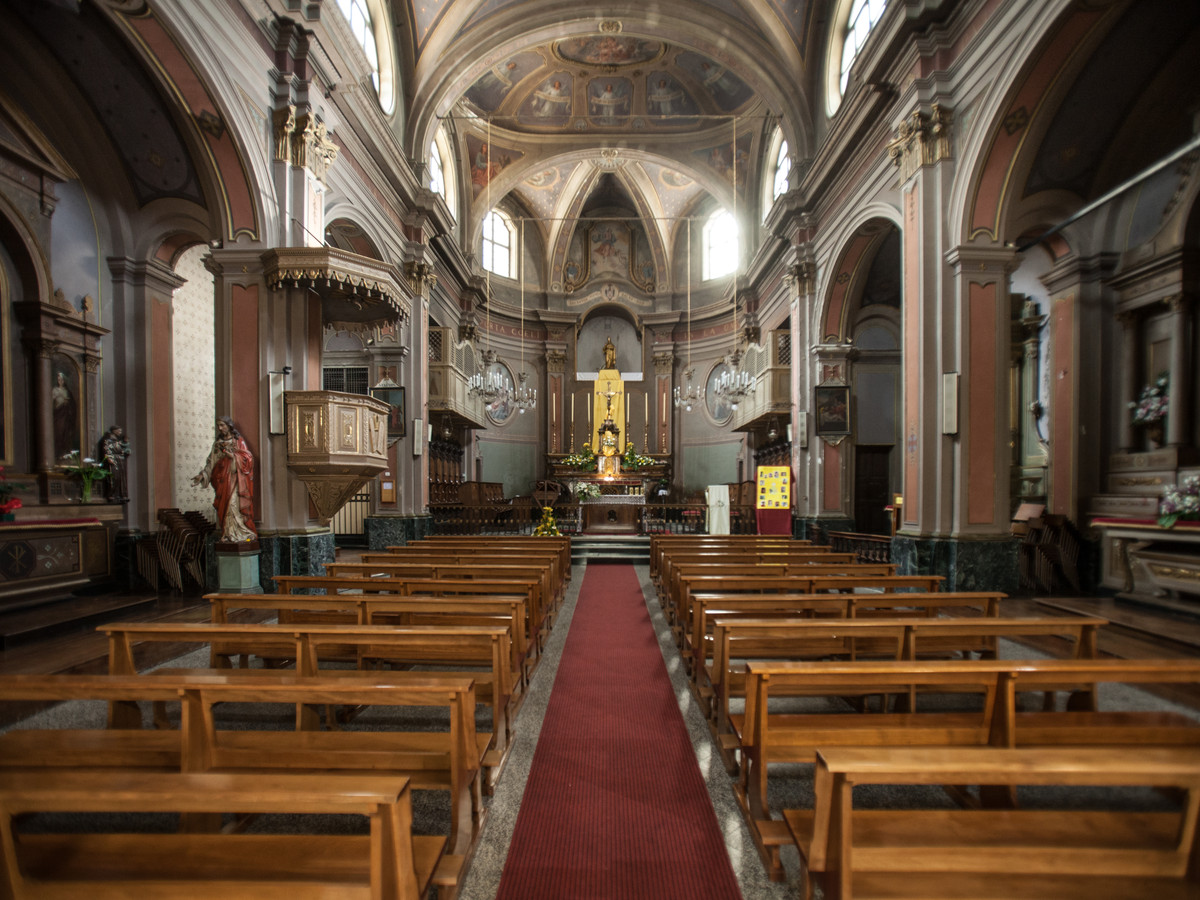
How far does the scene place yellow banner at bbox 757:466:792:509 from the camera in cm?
1102

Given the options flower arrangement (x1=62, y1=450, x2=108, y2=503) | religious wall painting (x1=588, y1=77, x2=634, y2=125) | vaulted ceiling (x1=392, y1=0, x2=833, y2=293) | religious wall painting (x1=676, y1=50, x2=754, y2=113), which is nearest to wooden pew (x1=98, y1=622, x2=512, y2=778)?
flower arrangement (x1=62, y1=450, x2=108, y2=503)

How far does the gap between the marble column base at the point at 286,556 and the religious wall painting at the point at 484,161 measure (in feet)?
41.1

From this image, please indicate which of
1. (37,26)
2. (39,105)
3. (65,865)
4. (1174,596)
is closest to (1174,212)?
(1174,596)

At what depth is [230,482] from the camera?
275 inches

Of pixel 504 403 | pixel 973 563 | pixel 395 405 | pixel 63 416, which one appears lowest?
pixel 973 563

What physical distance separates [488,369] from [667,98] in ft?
31.6

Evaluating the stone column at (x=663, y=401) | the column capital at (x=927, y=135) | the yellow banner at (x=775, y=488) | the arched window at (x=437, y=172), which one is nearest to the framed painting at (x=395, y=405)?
the arched window at (x=437, y=172)

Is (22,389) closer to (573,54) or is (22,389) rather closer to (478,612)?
(478,612)

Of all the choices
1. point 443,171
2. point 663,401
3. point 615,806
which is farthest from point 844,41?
point 615,806

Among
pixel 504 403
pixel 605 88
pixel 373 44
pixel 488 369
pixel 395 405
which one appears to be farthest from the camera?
pixel 504 403

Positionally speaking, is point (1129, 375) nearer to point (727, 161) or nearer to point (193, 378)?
point (727, 161)

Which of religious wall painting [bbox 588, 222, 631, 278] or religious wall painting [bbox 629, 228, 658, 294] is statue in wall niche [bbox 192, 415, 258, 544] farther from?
religious wall painting [bbox 629, 228, 658, 294]

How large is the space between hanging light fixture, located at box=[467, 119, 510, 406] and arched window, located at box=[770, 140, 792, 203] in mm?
7171

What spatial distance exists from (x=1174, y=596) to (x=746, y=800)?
6.38m
